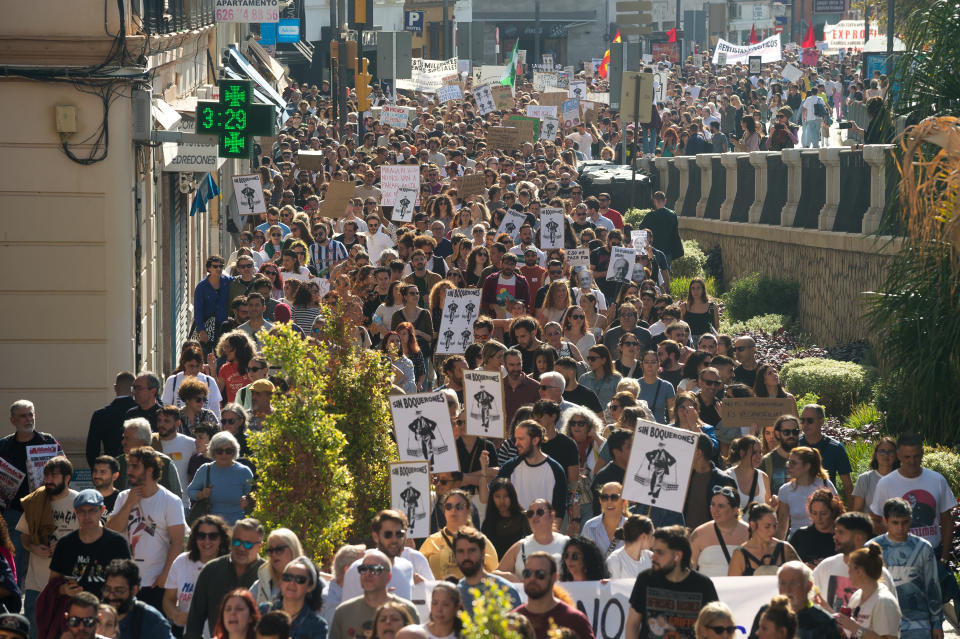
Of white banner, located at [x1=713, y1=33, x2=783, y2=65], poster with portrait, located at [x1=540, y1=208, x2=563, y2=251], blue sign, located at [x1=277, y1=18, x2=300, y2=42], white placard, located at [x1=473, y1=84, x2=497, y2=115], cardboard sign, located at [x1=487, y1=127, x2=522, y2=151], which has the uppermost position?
blue sign, located at [x1=277, y1=18, x2=300, y2=42]

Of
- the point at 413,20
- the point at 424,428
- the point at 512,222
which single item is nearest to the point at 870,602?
the point at 424,428

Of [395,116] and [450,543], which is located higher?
[395,116]

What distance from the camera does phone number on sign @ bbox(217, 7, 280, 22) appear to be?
2517cm

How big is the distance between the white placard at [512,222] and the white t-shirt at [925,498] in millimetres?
10874

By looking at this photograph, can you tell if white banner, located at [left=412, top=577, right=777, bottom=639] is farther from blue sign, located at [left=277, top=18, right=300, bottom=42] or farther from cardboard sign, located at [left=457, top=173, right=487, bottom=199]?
blue sign, located at [left=277, top=18, right=300, bottom=42]

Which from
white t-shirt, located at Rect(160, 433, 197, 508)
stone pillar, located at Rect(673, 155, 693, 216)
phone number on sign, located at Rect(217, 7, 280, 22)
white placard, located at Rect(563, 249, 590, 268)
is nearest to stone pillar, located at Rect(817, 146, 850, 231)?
white placard, located at Rect(563, 249, 590, 268)

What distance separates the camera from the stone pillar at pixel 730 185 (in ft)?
97.6

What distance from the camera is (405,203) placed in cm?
2361

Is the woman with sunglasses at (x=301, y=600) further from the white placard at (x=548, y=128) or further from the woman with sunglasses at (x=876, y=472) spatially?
the white placard at (x=548, y=128)

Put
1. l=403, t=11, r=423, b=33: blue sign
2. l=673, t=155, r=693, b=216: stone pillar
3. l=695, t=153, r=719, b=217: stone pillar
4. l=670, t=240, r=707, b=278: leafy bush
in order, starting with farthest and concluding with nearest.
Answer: l=403, t=11, r=423, b=33: blue sign → l=673, t=155, r=693, b=216: stone pillar → l=695, t=153, r=719, b=217: stone pillar → l=670, t=240, r=707, b=278: leafy bush

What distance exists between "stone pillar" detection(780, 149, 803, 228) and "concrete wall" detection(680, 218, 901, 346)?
0.28m

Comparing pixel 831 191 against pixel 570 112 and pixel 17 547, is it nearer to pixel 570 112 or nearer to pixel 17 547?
pixel 17 547

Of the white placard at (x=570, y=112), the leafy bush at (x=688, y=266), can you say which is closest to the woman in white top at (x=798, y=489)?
the leafy bush at (x=688, y=266)

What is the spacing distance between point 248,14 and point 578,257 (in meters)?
8.18
